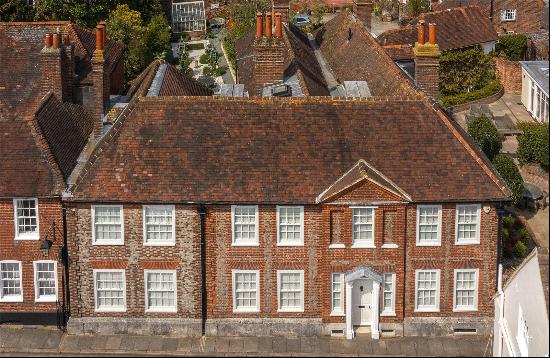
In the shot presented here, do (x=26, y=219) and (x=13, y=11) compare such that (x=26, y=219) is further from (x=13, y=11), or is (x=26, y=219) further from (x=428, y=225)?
(x=13, y=11)

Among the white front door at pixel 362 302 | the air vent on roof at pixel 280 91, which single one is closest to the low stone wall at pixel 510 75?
the air vent on roof at pixel 280 91

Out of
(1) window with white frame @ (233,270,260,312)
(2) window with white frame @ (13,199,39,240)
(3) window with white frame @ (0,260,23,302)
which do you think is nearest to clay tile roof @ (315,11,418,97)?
(1) window with white frame @ (233,270,260,312)

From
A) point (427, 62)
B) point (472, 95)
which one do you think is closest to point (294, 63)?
point (427, 62)

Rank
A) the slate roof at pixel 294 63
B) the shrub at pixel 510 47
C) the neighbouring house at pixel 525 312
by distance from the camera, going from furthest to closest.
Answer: the shrub at pixel 510 47
the slate roof at pixel 294 63
the neighbouring house at pixel 525 312

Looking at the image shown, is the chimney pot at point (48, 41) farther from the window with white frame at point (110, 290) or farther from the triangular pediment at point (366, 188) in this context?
the triangular pediment at point (366, 188)

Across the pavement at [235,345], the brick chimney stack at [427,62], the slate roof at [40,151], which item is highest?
the brick chimney stack at [427,62]

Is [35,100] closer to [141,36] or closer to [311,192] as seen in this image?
[311,192]
